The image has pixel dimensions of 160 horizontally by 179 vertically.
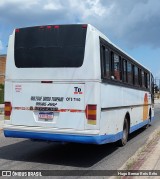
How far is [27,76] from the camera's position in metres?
9.56

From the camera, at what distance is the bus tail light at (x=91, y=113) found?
347 inches

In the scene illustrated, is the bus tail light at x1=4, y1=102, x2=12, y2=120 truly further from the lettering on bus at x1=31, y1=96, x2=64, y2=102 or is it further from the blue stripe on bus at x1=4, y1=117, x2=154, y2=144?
the lettering on bus at x1=31, y1=96, x2=64, y2=102

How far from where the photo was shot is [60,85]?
30.2 ft

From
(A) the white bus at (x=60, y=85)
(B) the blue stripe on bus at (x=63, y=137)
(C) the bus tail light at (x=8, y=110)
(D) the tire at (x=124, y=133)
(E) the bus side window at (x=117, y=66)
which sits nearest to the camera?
(B) the blue stripe on bus at (x=63, y=137)

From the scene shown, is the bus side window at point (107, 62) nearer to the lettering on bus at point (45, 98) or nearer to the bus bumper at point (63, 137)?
the lettering on bus at point (45, 98)

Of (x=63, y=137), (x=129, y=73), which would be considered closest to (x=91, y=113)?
(x=63, y=137)

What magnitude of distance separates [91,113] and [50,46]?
6.67 feet

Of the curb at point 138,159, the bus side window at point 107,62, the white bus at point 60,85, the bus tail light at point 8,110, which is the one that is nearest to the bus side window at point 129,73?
the curb at point 138,159

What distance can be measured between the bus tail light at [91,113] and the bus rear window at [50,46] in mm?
1066

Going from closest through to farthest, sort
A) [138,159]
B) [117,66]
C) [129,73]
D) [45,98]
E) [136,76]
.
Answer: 1. [138,159]
2. [45,98]
3. [117,66]
4. [129,73]
5. [136,76]

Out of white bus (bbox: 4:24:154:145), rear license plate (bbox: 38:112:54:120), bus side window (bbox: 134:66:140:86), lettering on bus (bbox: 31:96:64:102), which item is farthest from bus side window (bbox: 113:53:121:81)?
bus side window (bbox: 134:66:140:86)

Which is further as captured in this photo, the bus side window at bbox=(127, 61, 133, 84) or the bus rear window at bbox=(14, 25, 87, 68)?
the bus side window at bbox=(127, 61, 133, 84)

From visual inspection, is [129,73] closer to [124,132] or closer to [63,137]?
[124,132]

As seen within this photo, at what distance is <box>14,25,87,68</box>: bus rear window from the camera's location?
362 inches
